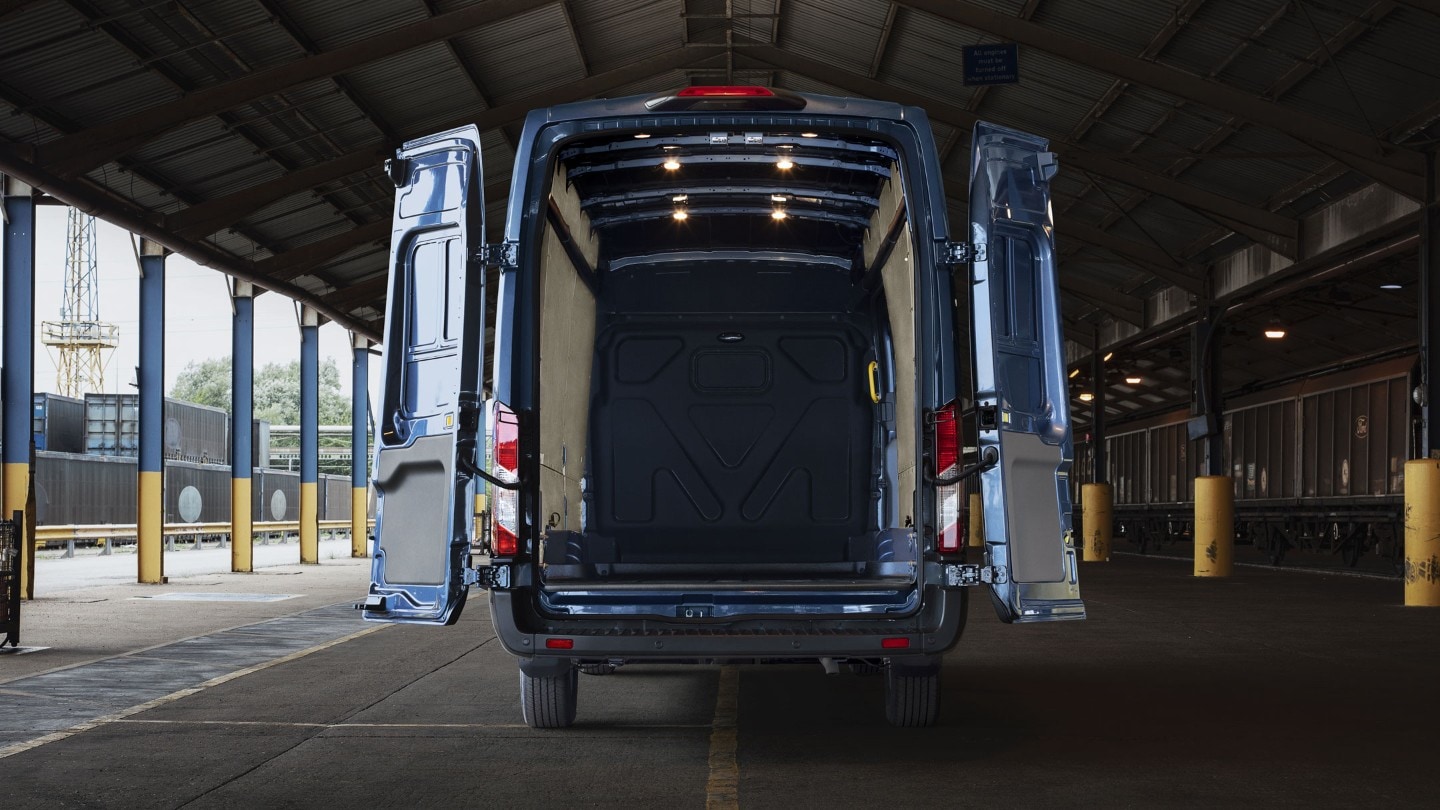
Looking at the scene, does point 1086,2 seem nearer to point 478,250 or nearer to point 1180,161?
point 1180,161

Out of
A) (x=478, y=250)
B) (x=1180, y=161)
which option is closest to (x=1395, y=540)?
(x=1180, y=161)

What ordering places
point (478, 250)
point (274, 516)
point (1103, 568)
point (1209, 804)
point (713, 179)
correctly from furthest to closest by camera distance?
point (274, 516)
point (1103, 568)
point (713, 179)
point (478, 250)
point (1209, 804)

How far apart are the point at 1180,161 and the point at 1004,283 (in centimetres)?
1635

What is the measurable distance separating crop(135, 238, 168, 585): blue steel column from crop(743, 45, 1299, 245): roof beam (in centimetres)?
959

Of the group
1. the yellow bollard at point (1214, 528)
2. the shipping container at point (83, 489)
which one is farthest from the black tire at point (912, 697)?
the shipping container at point (83, 489)

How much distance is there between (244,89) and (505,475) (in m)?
12.9

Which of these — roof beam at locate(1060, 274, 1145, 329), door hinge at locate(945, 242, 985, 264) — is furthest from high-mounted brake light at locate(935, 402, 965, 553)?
roof beam at locate(1060, 274, 1145, 329)

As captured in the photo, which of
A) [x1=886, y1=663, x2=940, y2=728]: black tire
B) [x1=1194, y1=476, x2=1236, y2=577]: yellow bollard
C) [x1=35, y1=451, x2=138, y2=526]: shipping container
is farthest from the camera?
[x1=35, y1=451, x2=138, y2=526]: shipping container

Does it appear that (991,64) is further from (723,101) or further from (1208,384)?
(723,101)

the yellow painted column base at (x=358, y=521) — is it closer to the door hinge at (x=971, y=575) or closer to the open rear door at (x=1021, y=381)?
the open rear door at (x=1021, y=381)

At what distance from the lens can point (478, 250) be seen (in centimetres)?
610

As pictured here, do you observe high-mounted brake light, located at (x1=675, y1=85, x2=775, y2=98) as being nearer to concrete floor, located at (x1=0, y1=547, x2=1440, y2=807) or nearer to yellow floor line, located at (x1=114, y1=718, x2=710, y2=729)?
concrete floor, located at (x1=0, y1=547, x2=1440, y2=807)

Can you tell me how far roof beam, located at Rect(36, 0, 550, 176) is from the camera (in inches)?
663

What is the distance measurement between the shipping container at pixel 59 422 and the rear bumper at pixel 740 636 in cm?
3707
